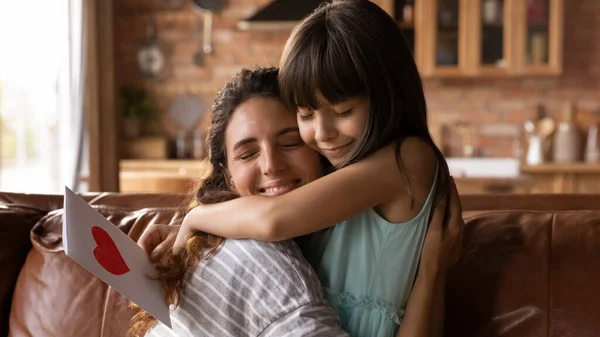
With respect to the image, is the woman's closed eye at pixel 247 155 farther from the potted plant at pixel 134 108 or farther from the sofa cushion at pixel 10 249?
the potted plant at pixel 134 108

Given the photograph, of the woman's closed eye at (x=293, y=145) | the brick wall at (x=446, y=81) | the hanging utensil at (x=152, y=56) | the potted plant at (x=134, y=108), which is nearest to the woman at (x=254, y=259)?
the woman's closed eye at (x=293, y=145)

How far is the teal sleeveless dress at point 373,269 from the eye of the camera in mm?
1353

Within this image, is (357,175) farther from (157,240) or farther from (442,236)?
(157,240)

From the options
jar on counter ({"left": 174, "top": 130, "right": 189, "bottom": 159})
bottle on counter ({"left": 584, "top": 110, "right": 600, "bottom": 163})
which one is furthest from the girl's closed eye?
jar on counter ({"left": 174, "top": 130, "right": 189, "bottom": 159})

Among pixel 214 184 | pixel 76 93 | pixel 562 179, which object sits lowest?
pixel 562 179

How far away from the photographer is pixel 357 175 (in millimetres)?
1285

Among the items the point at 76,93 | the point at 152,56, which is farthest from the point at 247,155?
the point at 152,56

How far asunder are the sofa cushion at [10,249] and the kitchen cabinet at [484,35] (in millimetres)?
3778

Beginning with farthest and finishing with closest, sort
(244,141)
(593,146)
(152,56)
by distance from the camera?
(152,56) < (593,146) < (244,141)

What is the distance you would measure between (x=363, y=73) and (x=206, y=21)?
4.78 m

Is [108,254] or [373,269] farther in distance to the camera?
[373,269]

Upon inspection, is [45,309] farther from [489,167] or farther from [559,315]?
[489,167]

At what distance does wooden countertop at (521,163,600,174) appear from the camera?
5.11 metres

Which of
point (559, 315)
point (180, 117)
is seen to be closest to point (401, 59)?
point (559, 315)
